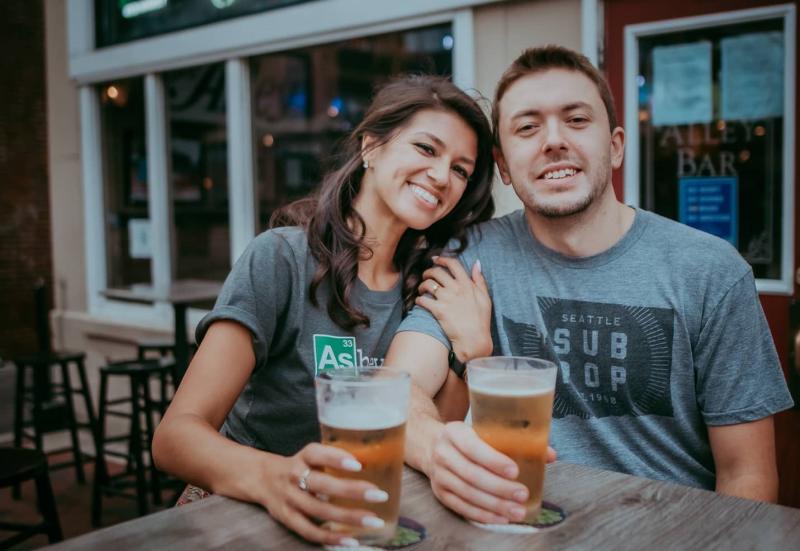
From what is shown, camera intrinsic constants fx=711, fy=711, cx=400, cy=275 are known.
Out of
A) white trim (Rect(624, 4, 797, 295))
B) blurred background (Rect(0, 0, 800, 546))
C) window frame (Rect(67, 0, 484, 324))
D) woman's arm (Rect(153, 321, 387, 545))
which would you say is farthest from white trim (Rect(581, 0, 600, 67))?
woman's arm (Rect(153, 321, 387, 545))

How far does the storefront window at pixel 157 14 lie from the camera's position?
488cm

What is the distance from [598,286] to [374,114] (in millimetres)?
743

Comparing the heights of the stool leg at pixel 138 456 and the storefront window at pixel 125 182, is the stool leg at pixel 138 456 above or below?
below

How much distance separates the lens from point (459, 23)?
12.3ft

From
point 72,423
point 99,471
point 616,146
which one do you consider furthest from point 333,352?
point 72,423

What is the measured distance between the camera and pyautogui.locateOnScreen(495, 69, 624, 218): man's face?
168 centimetres

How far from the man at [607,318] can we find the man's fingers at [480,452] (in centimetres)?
37

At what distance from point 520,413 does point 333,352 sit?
2.76 feet

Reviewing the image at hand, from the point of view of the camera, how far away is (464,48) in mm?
3742

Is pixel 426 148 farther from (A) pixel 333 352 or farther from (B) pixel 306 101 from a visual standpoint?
(B) pixel 306 101

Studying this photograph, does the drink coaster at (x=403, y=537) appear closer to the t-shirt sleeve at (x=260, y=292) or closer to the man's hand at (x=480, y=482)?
the man's hand at (x=480, y=482)

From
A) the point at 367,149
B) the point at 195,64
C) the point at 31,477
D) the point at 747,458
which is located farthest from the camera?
the point at 195,64

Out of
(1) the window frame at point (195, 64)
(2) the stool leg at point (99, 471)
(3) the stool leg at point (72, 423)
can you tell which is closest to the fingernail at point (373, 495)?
(1) the window frame at point (195, 64)

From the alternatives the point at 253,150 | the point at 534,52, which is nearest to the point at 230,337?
the point at 534,52
